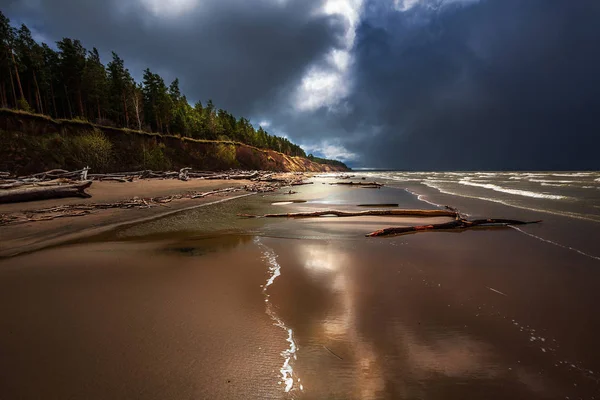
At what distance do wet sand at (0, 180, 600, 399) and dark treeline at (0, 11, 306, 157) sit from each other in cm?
4896

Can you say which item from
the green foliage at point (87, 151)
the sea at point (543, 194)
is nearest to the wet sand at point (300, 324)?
the sea at point (543, 194)

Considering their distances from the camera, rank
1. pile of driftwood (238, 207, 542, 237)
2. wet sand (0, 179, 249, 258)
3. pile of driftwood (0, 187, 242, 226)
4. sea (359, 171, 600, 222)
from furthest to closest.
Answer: sea (359, 171, 600, 222) < pile of driftwood (0, 187, 242, 226) < pile of driftwood (238, 207, 542, 237) < wet sand (0, 179, 249, 258)

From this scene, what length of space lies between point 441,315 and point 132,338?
3799mm

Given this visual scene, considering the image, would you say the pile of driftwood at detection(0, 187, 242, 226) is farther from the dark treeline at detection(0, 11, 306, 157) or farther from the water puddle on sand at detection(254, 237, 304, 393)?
the dark treeline at detection(0, 11, 306, 157)

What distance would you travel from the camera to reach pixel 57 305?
3398 mm

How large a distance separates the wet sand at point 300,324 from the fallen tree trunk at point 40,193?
29.8 ft

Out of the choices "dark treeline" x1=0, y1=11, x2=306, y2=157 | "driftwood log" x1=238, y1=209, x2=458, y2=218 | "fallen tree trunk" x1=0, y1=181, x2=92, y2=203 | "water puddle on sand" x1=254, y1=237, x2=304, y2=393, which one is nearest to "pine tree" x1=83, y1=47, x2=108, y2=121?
"dark treeline" x1=0, y1=11, x2=306, y2=157

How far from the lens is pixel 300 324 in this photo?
3.03 m

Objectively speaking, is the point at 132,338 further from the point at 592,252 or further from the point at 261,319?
the point at 592,252

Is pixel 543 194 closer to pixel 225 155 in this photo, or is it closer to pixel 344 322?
pixel 344 322

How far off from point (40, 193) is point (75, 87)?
50.7 metres

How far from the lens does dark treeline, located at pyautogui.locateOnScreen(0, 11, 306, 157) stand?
40.5 metres

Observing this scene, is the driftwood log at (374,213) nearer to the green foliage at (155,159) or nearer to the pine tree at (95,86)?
the green foliage at (155,159)

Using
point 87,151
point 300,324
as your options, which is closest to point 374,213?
point 300,324
